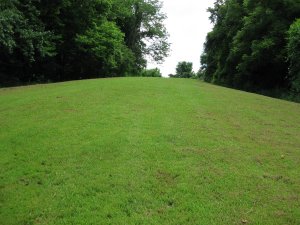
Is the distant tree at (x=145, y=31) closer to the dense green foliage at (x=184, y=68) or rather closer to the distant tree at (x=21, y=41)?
the distant tree at (x=21, y=41)

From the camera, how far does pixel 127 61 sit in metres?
43.4

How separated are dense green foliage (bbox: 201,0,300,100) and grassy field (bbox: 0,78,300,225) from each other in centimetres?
1469

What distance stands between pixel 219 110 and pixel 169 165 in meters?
7.01

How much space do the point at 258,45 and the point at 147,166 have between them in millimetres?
24201

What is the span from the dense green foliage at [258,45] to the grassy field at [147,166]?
578 inches

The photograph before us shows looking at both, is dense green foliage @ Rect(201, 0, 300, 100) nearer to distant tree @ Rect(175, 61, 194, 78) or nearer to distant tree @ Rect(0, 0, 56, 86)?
distant tree @ Rect(0, 0, 56, 86)

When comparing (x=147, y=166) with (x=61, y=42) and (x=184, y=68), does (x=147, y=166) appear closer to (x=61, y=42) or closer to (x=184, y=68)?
(x=61, y=42)

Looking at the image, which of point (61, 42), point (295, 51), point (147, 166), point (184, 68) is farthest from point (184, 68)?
point (147, 166)

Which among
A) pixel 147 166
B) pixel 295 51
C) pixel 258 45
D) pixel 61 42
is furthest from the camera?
pixel 61 42

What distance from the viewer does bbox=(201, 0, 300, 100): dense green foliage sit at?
2981 centimetres

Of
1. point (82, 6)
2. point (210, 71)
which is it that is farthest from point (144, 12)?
point (82, 6)

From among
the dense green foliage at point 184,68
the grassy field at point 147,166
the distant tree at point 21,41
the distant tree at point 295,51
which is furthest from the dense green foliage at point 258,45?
the dense green foliage at point 184,68

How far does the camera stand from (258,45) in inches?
1179

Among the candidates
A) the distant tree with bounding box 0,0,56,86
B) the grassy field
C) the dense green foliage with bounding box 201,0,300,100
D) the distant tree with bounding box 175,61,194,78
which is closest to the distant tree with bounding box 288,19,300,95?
the dense green foliage with bounding box 201,0,300,100
